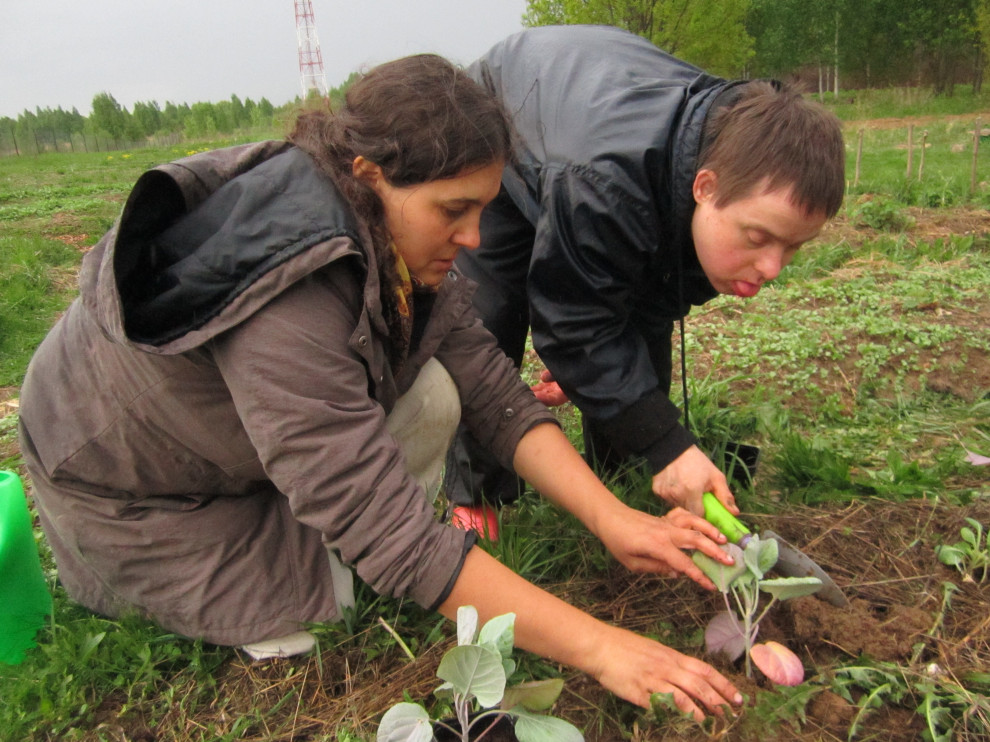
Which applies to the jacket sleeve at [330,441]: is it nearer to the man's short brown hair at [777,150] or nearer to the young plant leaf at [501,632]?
the young plant leaf at [501,632]

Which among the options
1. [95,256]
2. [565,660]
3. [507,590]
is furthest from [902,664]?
[95,256]

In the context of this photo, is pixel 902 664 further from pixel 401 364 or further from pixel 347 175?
pixel 347 175

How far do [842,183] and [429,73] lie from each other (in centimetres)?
83

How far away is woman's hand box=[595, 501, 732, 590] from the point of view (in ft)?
4.48

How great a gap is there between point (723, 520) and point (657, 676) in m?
0.43

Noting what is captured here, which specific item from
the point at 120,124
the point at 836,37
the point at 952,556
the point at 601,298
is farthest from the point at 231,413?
the point at 120,124

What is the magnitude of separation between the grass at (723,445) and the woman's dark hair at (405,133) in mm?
818

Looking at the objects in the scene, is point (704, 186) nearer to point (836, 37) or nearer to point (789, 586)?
point (789, 586)

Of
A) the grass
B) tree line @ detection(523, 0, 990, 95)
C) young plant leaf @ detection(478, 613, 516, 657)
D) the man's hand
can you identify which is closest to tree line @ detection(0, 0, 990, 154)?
tree line @ detection(523, 0, 990, 95)

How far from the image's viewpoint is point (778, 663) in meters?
1.27

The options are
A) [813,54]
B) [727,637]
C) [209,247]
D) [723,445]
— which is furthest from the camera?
[813,54]

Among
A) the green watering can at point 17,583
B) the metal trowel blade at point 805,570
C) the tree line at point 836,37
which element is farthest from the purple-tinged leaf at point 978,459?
the tree line at point 836,37

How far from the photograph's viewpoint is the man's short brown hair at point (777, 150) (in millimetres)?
1425

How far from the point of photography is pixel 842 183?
4.72ft
